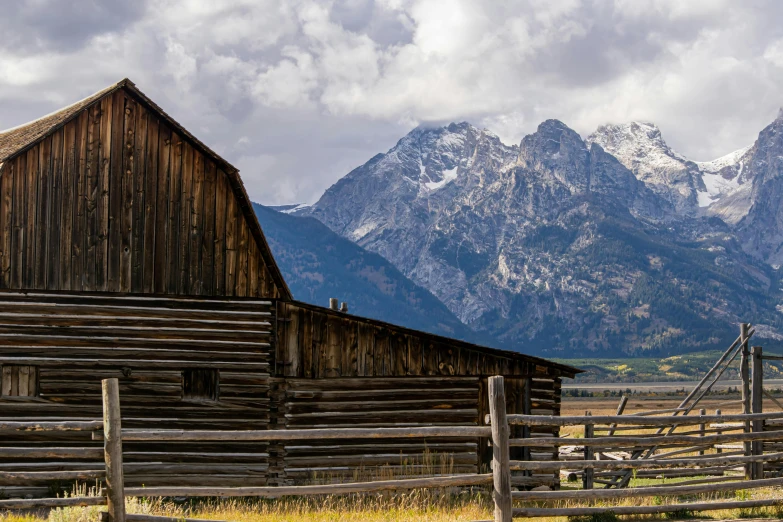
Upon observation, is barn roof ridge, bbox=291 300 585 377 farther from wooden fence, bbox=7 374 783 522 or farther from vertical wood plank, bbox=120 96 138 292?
wooden fence, bbox=7 374 783 522

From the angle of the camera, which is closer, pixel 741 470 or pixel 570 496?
pixel 570 496

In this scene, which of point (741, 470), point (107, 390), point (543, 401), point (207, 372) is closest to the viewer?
point (107, 390)

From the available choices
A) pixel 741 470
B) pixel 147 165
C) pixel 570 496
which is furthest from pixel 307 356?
pixel 741 470

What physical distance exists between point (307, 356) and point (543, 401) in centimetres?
596

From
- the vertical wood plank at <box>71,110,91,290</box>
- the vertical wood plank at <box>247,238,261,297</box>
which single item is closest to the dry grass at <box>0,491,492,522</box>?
the vertical wood plank at <box>247,238,261,297</box>

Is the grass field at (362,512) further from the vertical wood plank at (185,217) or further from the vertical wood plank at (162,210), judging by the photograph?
the vertical wood plank at (162,210)

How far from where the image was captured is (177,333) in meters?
20.5

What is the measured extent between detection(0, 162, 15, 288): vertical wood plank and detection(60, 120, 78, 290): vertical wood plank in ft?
3.24

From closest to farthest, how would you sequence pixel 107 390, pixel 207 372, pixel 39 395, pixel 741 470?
pixel 107 390
pixel 39 395
pixel 207 372
pixel 741 470

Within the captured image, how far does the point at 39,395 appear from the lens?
19.8 m

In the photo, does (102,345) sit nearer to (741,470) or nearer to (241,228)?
(241,228)

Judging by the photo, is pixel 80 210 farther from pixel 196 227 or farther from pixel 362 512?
pixel 362 512

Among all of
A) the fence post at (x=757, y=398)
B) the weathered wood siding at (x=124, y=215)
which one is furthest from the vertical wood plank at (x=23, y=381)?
the fence post at (x=757, y=398)

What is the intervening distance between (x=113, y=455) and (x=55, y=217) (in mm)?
9138
